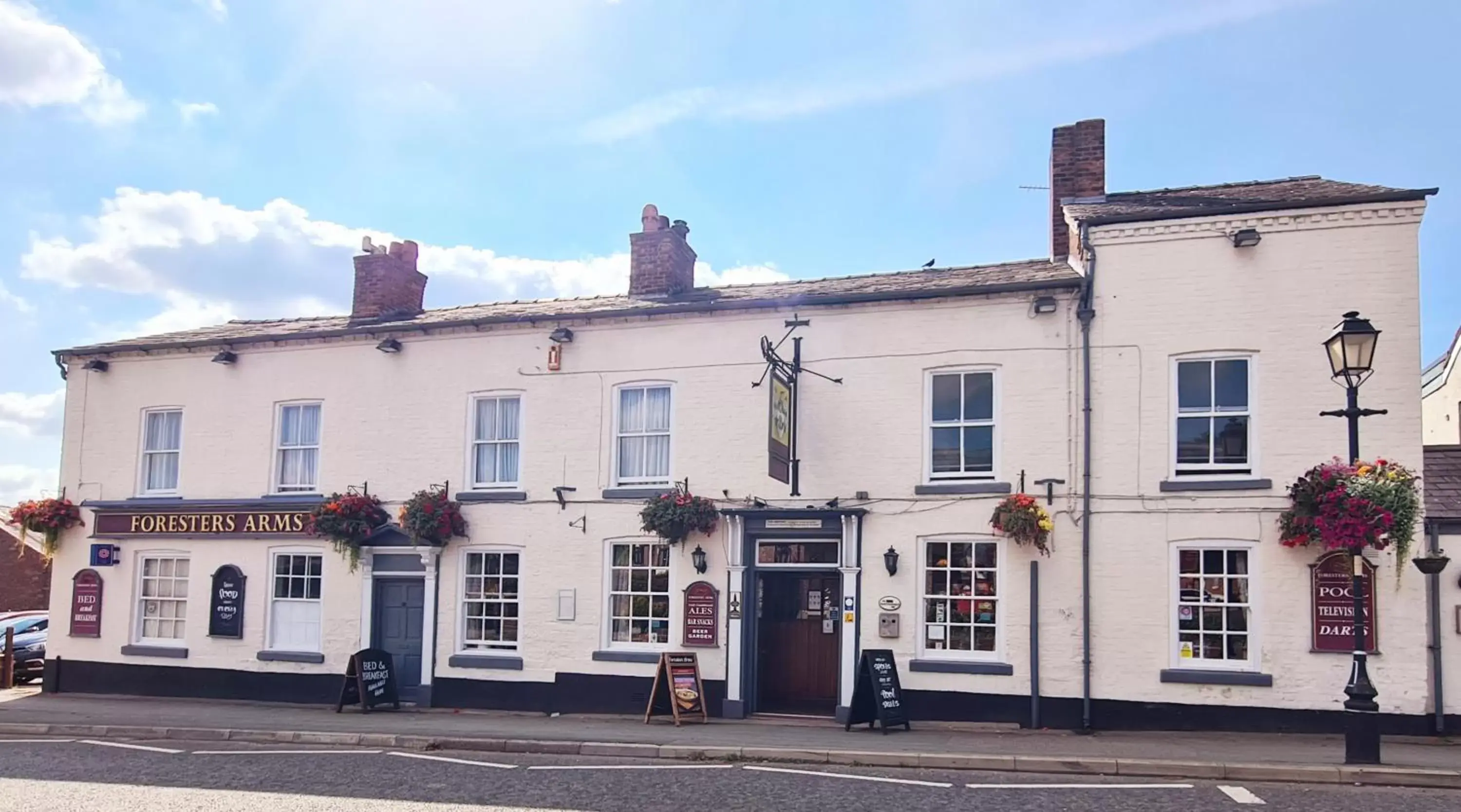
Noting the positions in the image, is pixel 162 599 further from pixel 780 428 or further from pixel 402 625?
pixel 780 428

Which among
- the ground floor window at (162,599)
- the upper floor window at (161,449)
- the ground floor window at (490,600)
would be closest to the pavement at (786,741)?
the ground floor window at (490,600)

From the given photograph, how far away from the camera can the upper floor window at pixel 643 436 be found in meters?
17.6

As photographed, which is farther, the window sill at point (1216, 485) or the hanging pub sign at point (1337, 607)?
the window sill at point (1216, 485)

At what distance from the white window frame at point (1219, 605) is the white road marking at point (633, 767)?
6.02m

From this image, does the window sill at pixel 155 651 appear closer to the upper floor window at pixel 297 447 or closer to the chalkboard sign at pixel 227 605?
the chalkboard sign at pixel 227 605

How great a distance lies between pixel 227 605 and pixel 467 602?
14.4 ft

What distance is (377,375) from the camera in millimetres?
19250

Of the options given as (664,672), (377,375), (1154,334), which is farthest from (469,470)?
(1154,334)

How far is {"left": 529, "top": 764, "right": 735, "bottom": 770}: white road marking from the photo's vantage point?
1247 centimetres

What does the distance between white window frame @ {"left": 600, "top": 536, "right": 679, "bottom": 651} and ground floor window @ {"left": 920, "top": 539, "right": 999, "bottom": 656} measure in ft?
11.9

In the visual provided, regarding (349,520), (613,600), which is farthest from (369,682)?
(613,600)

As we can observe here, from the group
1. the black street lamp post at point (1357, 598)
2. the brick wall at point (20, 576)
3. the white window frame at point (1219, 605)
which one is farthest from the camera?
the brick wall at point (20, 576)

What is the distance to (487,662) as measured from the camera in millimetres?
17875

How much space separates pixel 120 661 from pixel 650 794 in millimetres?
13336
